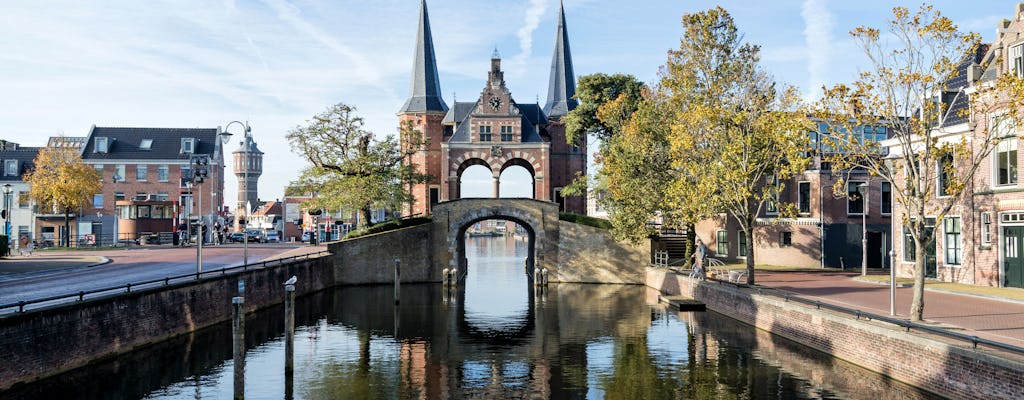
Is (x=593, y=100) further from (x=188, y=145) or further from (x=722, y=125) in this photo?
(x=188, y=145)

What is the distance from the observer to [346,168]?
55375 millimetres

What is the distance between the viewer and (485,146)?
2670 inches

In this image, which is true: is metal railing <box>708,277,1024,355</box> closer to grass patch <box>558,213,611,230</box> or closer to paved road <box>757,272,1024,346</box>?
paved road <box>757,272,1024,346</box>

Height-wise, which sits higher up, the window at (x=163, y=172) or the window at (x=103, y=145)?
the window at (x=103, y=145)

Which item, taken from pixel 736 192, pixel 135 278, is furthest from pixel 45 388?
pixel 736 192

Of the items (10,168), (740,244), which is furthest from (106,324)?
(10,168)

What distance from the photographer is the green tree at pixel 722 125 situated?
107 feet

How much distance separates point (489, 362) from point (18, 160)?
74.3 metres

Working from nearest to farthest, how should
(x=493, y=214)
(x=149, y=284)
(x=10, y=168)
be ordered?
1. (x=149, y=284)
2. (x=493, y=214)
3. (x=10, y=168)

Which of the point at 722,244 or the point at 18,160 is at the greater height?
the point at 18,160

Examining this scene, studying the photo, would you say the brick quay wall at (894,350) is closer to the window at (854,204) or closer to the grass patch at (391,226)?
the window at (854,204)

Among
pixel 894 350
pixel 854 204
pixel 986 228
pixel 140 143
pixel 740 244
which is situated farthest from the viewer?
pixel 140 143

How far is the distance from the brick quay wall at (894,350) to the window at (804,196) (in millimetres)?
22820

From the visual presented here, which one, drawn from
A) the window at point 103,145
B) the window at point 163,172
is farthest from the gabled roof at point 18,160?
the window at point 163,172
